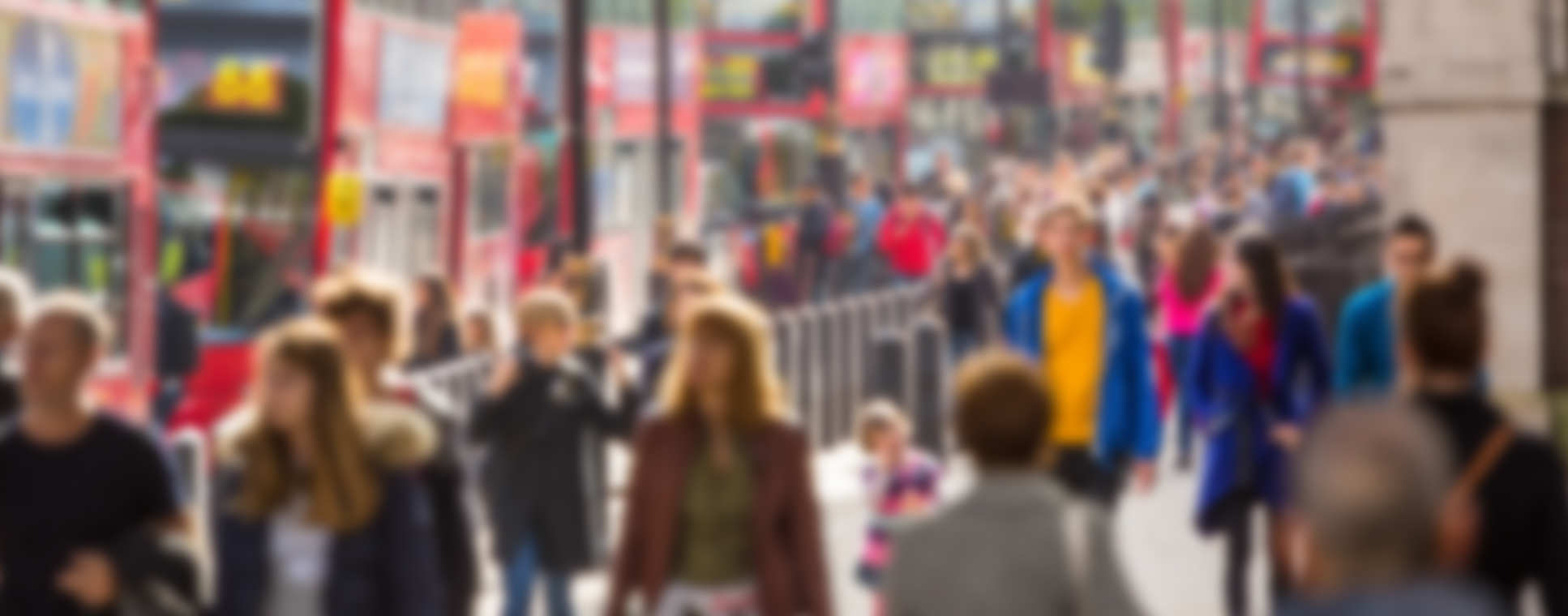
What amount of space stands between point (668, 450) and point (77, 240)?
12225 mm

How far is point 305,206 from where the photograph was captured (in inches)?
890

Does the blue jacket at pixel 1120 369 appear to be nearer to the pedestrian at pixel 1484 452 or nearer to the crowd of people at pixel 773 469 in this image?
the crowd of people at pixel 773 469

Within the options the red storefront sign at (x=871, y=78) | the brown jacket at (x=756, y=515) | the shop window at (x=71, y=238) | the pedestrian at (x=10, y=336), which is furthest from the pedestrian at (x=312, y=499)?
the red storefront sign at (x=871, y=78)

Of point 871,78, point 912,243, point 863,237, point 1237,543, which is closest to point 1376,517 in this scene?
point 1237,543

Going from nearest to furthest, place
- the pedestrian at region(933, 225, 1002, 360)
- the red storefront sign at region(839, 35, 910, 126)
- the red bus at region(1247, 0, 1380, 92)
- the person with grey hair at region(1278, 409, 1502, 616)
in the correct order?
the person with grey hair at region(1278, 409, 1502, 616), the pedestrian at region(933, 225, 1002, 360), the red storefront sign at region(839, 35, 910, 126), the red bus at region(1247, 0, 1380, 92)

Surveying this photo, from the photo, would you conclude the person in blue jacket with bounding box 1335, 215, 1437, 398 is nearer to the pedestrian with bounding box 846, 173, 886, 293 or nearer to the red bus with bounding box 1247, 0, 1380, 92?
the pedestrian with bounding box 846, 173, 886, 293

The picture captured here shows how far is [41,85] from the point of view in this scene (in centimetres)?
1819

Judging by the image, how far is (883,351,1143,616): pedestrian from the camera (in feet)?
19.0

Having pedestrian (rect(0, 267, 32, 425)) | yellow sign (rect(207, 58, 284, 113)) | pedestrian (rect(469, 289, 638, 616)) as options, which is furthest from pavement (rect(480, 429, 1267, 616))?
yellow sign (rect(207, 58, 284, 113))

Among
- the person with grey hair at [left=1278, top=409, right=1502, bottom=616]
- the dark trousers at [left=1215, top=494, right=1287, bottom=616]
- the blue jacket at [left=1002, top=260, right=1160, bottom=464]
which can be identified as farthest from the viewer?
the blue jacket at [left=1002, top=260, right=1160, bottom=464]

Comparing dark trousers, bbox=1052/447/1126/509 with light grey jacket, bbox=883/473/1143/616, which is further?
dark trousers, bbox=1052/447/1126/509

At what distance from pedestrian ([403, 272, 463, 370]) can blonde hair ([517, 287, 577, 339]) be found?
481 cm

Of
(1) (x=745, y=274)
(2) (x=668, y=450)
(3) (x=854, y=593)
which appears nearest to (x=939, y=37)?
(1) (x=745, y=274)

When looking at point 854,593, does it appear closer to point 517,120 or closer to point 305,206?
point 305,206
